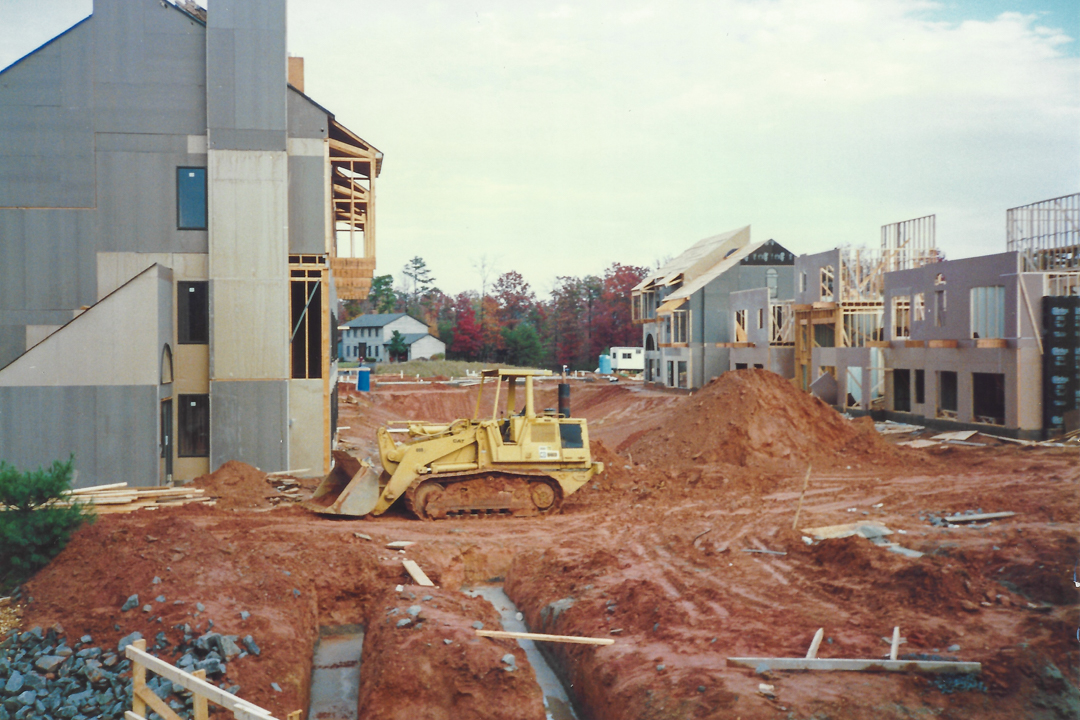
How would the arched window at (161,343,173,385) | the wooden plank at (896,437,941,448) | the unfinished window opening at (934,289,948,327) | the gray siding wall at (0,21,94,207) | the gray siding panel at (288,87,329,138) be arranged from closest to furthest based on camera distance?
the arched window at (161,343,173,385)
the gray siding wall at (0,21,94,207)
the gray siding panel at (288,87,329,138)
the wooden plank at (896,437,941,448)
the unfinished window opening at (934,289,948,327)

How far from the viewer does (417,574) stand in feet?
43.5

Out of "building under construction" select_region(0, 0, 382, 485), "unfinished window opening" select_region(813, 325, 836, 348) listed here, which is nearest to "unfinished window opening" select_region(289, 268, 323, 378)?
"building under construction" select_region(0, 0, 382, 485)

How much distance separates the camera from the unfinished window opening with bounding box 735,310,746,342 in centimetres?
4291

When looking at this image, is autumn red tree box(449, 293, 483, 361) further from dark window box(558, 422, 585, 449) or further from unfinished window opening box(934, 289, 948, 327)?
dark window box(558, 422, 585, 449)

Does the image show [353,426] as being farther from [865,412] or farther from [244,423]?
[865,412]

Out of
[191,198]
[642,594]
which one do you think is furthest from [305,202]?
[642,594]

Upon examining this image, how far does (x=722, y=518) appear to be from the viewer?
16.5 meters

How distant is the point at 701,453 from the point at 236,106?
15560mm

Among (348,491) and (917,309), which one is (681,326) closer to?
(917,309)

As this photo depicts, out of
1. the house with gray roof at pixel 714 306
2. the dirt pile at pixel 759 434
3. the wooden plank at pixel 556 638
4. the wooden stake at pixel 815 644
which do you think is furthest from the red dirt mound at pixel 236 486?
the house with gray roof at pixel 714 306

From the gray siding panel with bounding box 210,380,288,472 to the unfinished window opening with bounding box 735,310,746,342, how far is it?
91.0 feet

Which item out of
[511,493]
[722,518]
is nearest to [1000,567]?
[722,518]

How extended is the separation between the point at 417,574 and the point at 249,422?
31.6ft

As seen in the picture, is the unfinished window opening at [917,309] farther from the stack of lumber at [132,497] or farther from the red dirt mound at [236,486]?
the stack of lumber at [132,497]
